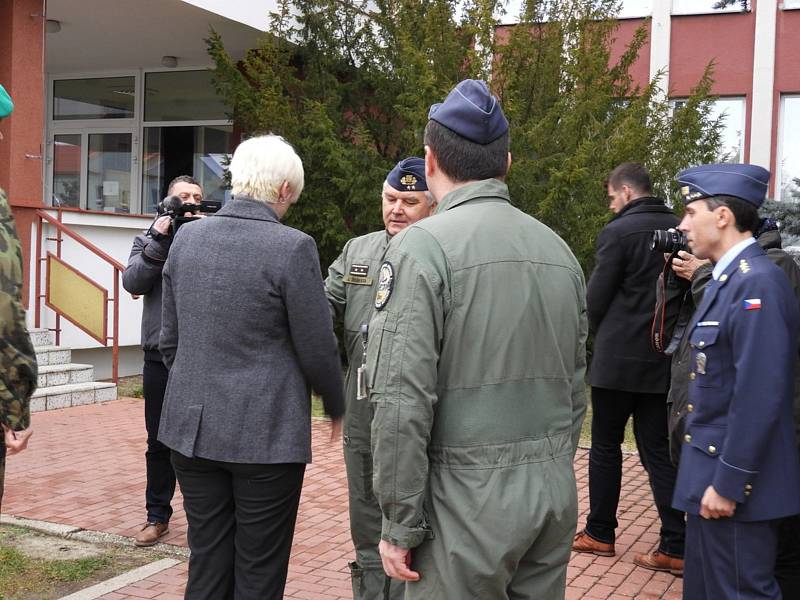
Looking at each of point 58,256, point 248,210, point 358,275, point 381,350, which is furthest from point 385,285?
point 58,256

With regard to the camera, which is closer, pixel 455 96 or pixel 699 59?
pixel 455 96

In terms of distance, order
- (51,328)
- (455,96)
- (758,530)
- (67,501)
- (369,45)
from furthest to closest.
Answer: (369,45)
(51,328)
(67,501)
(758,530)
(455,96)

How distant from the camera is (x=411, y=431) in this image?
2.27m

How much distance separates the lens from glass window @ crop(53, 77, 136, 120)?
16.6m

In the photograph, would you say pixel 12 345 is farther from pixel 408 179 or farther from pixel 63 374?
Result: pixel 63 374

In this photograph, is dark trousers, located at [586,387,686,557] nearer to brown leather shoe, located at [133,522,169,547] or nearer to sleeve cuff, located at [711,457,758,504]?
sleeve cuff, located at [711,457,758,504]

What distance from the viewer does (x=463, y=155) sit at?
247 centimetres

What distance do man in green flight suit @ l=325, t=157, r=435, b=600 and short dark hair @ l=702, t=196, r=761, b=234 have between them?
3.89 ft

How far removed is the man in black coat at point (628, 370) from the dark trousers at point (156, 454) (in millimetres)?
2347

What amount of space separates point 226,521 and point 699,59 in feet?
53.9

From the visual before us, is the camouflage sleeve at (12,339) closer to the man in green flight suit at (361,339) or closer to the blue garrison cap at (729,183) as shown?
the man in green flight suit at (361,339)

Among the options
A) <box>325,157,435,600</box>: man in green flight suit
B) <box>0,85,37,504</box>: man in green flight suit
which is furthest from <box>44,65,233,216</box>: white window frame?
<box>0,85,37,504</box>: man in green flight suit

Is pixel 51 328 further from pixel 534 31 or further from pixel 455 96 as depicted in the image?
pixel 455 96

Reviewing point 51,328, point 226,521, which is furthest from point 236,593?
point 51,328
